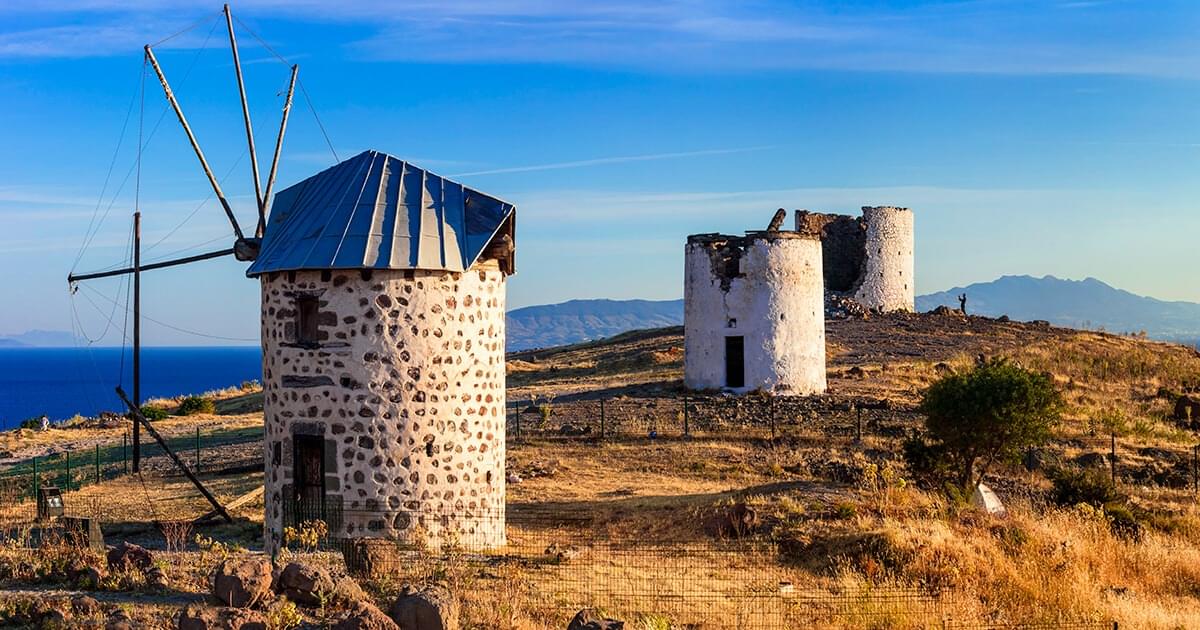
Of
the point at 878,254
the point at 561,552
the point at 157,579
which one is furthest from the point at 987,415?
the point at 878,254

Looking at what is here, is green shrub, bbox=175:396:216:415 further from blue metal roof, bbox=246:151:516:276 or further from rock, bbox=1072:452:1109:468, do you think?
rock, bbox=1072:452:1109:468

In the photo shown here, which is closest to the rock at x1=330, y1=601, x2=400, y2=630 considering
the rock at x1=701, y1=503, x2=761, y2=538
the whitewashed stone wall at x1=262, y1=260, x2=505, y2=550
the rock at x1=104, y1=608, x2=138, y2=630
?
the rock at x1=104, y1=608, x2=138, y2=630

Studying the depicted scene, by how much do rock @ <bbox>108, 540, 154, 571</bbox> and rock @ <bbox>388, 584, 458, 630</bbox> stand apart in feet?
12.2

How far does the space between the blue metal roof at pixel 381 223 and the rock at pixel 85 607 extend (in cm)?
630

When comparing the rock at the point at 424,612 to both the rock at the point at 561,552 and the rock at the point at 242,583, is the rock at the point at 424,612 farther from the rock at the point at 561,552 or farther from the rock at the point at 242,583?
the rock at the point at 561,552

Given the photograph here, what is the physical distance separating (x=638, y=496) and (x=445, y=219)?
291 inches

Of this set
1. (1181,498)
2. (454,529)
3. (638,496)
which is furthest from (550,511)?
(1181,498)

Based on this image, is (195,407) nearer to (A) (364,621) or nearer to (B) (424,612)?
(B) (424,612)

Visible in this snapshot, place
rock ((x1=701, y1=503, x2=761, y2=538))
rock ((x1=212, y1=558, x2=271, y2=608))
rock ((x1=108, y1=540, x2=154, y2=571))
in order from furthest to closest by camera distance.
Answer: rock ((x1=701, y1=503, x2=761, y2=538)), rock ((x1=108, y1=540, x2=154, y2=571)), rock ((x1=212, y1=558, x2=271, y2=608))

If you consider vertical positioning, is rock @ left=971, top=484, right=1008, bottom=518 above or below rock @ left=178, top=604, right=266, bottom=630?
below

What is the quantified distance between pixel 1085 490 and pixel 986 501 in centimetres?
229

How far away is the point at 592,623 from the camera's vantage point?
10.8 meters

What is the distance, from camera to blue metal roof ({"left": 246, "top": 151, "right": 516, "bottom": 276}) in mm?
16375

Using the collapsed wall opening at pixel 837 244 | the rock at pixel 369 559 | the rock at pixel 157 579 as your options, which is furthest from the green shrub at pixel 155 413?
the rock at pixel 157 579
